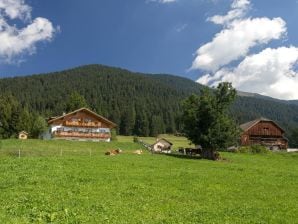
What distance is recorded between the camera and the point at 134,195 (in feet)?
86.7

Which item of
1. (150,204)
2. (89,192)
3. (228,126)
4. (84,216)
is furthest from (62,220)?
(228,126)

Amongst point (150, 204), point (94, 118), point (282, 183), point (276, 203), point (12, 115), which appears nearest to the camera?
point (150, 204)

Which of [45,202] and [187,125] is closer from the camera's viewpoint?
[45,202]

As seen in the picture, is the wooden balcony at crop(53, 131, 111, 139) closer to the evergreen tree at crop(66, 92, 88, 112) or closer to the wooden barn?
the evergreen tree at crop(66, 92, 88, 112)

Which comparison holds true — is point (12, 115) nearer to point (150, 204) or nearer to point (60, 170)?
point (60, 170)

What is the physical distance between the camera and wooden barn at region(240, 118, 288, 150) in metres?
127

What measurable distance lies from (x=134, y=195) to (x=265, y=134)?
4249 inches

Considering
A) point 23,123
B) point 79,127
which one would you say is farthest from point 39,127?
point 79,127

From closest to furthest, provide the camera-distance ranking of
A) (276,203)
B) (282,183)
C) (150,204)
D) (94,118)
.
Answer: (150,204) → (276,203) → (282,183) → (94,118)

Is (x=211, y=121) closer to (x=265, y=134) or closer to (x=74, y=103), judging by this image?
(x=265, y=134)

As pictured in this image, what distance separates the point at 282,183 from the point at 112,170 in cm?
1450

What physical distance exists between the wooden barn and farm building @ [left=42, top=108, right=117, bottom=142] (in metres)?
43.7

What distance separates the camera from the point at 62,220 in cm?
1792

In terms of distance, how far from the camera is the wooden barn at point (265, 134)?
5012 inches
